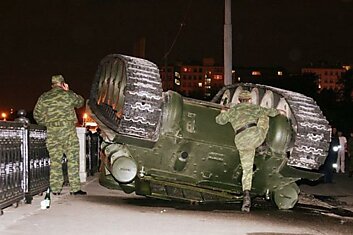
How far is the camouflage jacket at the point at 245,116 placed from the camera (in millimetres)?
9273

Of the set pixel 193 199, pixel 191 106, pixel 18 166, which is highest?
pixel 191 106

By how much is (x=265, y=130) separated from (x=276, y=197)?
4.13 ft

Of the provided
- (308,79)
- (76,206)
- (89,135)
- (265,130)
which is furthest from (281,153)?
(308,79)

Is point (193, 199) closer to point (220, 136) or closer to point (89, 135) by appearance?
point (220, 136)

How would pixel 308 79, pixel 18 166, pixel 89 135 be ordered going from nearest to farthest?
pixel 18 166, pixel 89 135, pixel 308 79

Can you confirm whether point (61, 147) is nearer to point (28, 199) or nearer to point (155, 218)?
point (28, 199)

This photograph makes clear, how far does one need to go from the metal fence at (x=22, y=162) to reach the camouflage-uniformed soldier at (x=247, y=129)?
265 centimetres

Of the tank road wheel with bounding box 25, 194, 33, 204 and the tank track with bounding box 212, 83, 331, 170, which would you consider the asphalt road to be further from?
the tank track with bounding box 212, 83, 331, 170

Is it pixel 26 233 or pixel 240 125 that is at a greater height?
pixel 240 125

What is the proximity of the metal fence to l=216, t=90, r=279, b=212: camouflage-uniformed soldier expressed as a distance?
2.65 metres

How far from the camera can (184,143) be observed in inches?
360

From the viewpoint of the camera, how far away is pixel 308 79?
100m

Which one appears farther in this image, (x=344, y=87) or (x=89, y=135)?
(x=344, y=87)

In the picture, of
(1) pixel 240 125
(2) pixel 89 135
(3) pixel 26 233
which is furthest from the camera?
(2) pixel 89 135
